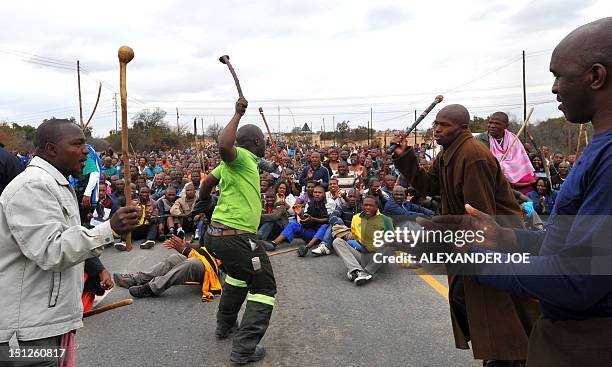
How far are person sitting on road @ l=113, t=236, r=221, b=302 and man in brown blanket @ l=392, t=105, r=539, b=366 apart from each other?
2.95 metres

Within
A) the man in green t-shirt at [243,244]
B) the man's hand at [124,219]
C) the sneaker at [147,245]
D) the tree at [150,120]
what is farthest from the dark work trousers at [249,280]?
the tree at [150,120]

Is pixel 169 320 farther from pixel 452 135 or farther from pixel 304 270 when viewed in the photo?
pixel 452 135

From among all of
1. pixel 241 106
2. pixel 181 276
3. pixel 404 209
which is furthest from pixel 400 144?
pixel 404 209

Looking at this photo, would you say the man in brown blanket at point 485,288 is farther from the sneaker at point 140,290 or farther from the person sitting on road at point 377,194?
the person sitting on road at point 377,194

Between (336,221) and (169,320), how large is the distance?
355 centimetres

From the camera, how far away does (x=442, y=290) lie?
16.5 ft

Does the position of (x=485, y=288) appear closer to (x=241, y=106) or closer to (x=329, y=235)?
(x=241, y=106)

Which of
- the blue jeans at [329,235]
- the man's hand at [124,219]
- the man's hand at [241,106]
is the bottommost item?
the blue jeans at [329,235]

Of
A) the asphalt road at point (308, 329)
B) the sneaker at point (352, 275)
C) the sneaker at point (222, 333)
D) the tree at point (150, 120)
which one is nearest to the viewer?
the asphalt road at point (308, 329)

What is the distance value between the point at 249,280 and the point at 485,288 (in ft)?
5.80

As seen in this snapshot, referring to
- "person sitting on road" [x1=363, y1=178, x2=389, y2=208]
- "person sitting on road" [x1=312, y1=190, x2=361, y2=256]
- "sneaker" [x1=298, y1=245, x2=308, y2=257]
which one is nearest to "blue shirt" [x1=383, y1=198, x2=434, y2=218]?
"person sitting on road" [x1=363, y1=178, x2=389, y2=208]

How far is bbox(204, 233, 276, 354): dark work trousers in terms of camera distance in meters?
3.34

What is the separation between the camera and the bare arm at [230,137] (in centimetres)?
323

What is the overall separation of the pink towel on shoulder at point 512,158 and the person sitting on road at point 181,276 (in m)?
3.52
